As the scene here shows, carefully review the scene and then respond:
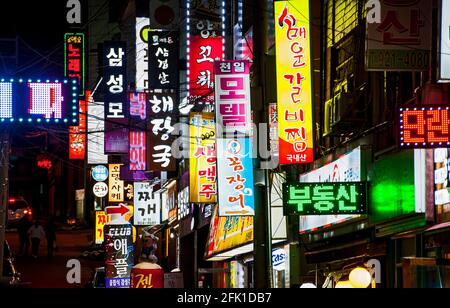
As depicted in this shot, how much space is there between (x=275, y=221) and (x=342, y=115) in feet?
19.9

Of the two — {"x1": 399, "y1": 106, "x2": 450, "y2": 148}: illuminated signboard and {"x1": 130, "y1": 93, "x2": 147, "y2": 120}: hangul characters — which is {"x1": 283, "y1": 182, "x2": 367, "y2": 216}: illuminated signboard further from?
{"x1": 130, "y1": 93, "x2": 147, "y2": 120}: hangul characters

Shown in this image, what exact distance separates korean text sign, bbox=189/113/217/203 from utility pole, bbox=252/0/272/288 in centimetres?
887

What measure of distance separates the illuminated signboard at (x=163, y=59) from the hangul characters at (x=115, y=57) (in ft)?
6.92

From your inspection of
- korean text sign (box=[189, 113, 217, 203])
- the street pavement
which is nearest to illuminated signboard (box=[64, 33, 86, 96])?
korean text sign (box=[189, 113, 217, 203])

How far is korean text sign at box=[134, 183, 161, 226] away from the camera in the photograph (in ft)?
124

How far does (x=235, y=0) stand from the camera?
29688 mm

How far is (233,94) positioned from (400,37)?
195 inches

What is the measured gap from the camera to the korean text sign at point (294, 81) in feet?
61.1

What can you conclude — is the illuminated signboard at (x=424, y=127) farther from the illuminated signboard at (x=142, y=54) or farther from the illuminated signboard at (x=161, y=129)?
the illuminated signboard at (x=142, y=54)

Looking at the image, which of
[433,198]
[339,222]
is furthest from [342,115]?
[433,198]

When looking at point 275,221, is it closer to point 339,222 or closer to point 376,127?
point 339,222

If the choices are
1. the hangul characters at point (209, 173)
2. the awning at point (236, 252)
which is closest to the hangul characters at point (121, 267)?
the awning at point (236, 252)

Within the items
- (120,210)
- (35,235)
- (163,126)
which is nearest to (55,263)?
(35,235)

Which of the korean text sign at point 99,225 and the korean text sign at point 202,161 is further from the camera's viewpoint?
the korean text sign at point 99,225
